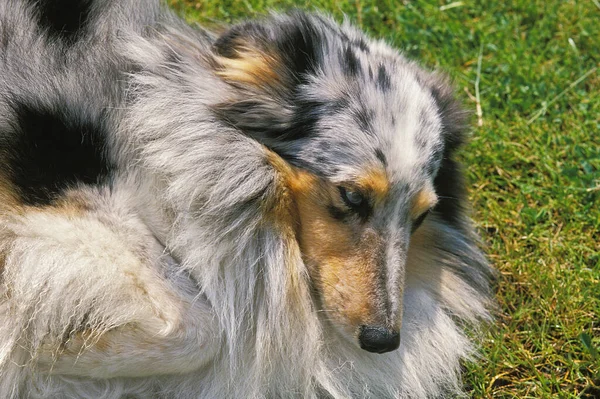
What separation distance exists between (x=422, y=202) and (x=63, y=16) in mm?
1450

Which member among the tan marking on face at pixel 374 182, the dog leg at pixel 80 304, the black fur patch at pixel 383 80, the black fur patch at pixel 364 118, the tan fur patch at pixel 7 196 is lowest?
the dog leg at pixel 80 304

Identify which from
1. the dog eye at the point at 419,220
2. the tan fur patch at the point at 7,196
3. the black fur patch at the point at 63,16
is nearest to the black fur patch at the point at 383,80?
the dog eye at the point at 419,220

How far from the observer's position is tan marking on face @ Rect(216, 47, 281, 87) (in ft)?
9.23

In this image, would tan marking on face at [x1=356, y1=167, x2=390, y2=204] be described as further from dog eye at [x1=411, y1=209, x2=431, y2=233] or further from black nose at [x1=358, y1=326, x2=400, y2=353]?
black nose at [x1=358, y1=326, x2=400, y2=353]

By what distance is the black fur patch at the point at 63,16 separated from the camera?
2.91 meters

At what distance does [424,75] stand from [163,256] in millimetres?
1232

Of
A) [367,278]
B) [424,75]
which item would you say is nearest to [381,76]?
[424,75]

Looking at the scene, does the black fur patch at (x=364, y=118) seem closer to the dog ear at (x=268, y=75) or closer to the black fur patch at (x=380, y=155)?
the black fur patch at (x=380, y=155)

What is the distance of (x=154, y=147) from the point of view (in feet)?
9.02

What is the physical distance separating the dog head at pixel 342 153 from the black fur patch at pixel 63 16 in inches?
20.5

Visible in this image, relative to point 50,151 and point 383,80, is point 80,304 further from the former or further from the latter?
point 383,80

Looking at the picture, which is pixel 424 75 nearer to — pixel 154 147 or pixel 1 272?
pixel 154 147

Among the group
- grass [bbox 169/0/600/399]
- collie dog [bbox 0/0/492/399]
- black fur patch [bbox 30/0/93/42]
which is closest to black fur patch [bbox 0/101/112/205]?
collie dog [bbox 0/0/492/399]

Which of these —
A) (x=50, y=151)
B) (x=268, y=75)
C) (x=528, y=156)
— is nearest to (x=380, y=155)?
(x=268, y=75)
